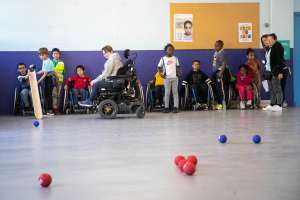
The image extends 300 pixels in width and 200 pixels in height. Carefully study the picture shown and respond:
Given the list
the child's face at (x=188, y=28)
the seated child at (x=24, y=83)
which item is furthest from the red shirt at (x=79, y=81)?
the child's face at (x=188, y=28)

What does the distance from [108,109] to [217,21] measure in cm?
402

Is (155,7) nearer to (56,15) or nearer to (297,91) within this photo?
(56,15)

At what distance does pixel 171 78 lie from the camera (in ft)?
21.6

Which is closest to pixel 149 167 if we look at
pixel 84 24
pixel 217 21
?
pixel 84 24

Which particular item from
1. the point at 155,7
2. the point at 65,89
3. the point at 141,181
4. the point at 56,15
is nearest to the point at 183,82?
the point at 155,7

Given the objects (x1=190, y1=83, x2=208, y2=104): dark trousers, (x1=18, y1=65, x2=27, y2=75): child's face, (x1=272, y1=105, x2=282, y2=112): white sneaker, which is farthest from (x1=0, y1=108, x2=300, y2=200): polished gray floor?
(x1=18, y1=65, x2=27, y2=75): child's face

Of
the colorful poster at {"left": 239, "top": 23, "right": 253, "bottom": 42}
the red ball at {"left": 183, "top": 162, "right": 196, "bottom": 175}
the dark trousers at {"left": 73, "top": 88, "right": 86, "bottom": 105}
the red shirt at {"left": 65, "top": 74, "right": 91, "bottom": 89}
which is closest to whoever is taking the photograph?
the red ball at {"left": 183, "top": 162, "right": 196, "bottom": 175}

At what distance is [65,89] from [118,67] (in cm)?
202

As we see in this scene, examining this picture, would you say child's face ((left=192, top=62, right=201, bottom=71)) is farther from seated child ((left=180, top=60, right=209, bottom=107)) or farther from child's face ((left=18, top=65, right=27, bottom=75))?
child's face ((left=18, top=65, right=27, bottom=75))

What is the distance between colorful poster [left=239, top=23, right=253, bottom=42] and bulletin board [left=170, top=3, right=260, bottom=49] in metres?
0.08

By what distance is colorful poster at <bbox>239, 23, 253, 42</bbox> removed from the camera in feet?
25.7

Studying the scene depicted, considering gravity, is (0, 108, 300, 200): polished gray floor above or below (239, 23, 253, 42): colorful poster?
below

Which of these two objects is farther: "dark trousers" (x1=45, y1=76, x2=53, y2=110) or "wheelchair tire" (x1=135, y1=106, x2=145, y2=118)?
"dark trousers" (x1=45, y1=76, x2=53, y2=110)

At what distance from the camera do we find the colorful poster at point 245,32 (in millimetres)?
7840
